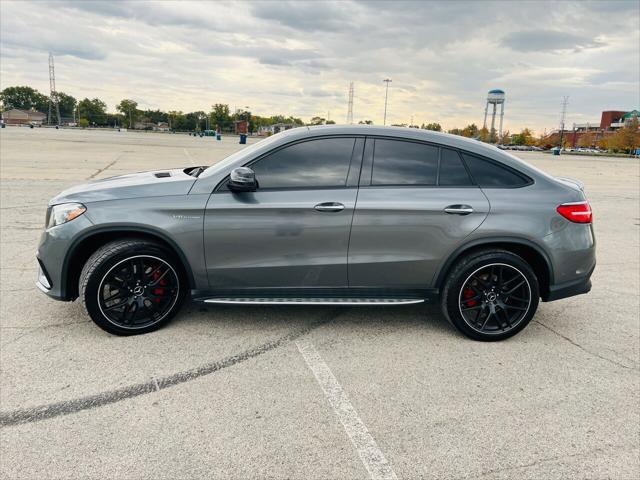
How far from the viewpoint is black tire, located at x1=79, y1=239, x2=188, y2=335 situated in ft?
11.7

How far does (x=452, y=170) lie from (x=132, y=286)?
2.75m

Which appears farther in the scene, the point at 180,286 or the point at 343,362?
the point at 180,286

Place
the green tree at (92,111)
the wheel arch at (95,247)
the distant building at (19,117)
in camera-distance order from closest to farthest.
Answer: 1. the wheel arch at (95,247)
2. the distant building at (19,117)
3. the green tree at (92,111)

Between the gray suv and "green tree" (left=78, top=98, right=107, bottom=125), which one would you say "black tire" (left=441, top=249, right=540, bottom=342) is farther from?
"green tree" (left=78, top=98, right=107, bottom=125)

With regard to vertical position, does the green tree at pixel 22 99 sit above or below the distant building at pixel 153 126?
above

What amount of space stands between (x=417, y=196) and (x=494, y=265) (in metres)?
0.84

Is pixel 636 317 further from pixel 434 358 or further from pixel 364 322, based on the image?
pixel 364 322

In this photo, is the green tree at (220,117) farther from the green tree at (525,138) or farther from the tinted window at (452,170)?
the tinted window at (452,170)

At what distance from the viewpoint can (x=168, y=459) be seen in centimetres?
240

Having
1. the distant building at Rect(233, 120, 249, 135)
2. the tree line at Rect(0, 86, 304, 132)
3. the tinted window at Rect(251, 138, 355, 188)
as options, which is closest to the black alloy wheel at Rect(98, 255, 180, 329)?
the tinted window at Rect(251, 138, 355, 188)

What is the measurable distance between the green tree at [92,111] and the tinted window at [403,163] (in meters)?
193

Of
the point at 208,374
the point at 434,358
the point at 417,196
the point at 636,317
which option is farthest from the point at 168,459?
the point at 636,317

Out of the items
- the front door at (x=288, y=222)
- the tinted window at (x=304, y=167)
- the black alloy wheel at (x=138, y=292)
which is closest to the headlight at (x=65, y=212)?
the black alloy wheel at (x=138, y=292)

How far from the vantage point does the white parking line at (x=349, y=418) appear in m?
2.38
